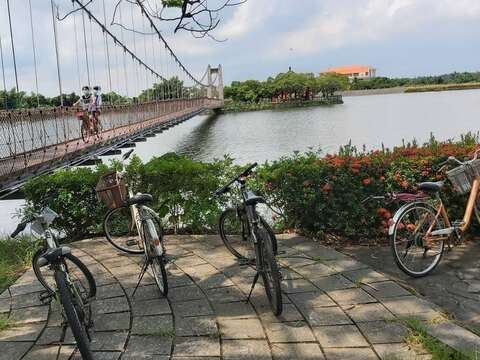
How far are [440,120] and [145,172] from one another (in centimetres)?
2403

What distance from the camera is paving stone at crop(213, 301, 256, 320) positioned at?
2.76 metres

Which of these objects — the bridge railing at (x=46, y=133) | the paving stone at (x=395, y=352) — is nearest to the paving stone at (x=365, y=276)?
the paving stone at (x=395, y=352)

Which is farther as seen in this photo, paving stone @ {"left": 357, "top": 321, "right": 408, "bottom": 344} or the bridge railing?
the bridge railing

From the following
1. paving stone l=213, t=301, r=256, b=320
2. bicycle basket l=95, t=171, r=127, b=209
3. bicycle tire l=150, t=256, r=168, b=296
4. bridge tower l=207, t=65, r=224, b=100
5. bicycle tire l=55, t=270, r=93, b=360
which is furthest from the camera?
bridge tower l=207, t=65, r=224, b=100

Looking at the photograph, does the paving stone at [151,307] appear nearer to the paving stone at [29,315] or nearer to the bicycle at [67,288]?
the bicycle at [67,288]

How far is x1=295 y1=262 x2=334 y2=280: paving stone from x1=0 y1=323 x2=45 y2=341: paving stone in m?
1.64

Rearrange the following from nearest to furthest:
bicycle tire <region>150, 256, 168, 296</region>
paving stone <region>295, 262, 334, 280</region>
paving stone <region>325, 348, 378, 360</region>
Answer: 1. paving stone <region>325, 348, 378, 360</region>
2. bicycle tire <region>150, 256, 168, 296</region>
3. paving stone <region>295, 262, 334, 280</region>

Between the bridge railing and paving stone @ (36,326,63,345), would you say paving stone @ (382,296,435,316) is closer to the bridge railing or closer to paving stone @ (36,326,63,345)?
paving stone @ (36,326,63,345)

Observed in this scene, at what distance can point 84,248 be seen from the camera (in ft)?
13.8

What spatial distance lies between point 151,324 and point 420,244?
1.90 m

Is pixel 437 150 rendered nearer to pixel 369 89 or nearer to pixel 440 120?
pixel 440 120

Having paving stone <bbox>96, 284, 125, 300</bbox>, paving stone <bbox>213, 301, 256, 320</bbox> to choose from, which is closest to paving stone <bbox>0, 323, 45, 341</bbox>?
paving stone <bbox>96, 284, 125, 300</bbox>

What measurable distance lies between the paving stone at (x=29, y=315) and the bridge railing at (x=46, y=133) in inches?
138

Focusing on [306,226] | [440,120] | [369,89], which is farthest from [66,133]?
[369,89]
